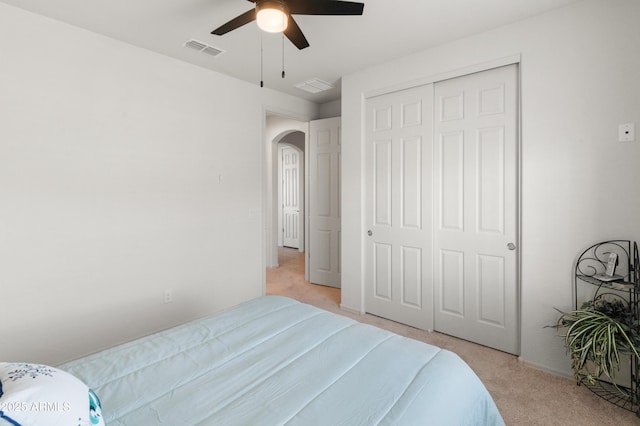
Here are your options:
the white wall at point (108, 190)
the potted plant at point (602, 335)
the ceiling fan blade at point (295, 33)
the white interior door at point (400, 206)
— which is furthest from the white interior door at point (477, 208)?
the white wall at point (108, 190)

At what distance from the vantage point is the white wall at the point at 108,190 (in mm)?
2242

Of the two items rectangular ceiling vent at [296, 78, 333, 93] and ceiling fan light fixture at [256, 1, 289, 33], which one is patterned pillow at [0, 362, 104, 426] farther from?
rectangular ceiling vent at [296, 78, 333, 93]

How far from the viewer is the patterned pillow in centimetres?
76

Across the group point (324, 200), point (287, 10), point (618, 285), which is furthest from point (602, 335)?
point (324, 200)

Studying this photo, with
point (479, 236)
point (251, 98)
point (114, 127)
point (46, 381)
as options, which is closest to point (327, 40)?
point (251, 98)

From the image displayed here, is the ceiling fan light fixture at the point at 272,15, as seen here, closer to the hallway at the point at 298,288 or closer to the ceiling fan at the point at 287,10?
the ceiling fan at the point at 287,10

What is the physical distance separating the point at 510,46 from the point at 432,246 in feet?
5.60

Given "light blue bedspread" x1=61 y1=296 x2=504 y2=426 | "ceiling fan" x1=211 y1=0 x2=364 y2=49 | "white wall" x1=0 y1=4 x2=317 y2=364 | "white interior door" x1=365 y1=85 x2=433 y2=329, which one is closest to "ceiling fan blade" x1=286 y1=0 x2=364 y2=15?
"ceiling fan" x1=211 y1=0 x2=364 y2=49

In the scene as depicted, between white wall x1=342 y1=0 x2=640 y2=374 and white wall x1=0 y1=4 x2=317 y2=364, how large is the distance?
8.65 ft

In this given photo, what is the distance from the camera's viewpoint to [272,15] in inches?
66.2

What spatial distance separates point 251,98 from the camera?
372cm

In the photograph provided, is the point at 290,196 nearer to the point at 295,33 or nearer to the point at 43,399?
the point at 295,33

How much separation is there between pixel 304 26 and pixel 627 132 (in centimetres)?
229

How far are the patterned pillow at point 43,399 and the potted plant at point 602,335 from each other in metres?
2.40
